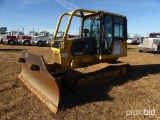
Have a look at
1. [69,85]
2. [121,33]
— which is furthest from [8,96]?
[121,33]

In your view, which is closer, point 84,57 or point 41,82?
point 41,82

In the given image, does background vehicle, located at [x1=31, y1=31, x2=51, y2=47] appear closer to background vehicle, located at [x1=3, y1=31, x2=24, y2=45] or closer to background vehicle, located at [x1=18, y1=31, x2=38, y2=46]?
background vehicle, located at [x1=18, y1=31, x2=38, y2=46]

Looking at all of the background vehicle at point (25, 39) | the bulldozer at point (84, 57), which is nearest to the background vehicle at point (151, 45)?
the bulldozer at point (84, 57)

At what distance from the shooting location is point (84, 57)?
8.80 metres

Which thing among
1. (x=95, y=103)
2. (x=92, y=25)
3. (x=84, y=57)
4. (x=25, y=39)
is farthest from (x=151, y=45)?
(x=95, y=103)

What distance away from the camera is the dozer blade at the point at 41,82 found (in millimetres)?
6181

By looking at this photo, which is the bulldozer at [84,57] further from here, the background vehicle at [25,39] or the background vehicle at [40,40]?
the background vehicle at [25,39]

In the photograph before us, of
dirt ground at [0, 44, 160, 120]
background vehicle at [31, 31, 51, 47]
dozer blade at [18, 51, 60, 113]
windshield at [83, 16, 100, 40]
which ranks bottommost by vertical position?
dirt ground at [0, 44, 160, 120]

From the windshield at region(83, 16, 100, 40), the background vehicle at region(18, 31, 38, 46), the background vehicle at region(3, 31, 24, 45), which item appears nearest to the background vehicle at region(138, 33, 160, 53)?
the windshield at region(83, 16, 100, 40)

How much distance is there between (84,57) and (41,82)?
→ 2278mm

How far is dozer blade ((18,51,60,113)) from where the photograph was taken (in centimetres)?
618

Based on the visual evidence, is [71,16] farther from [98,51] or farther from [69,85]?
[69,85]

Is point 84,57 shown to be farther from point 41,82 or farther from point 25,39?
point 25,39

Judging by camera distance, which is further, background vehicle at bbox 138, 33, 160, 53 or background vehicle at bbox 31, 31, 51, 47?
background vehicle at bbox 31, 31, 51, 47
